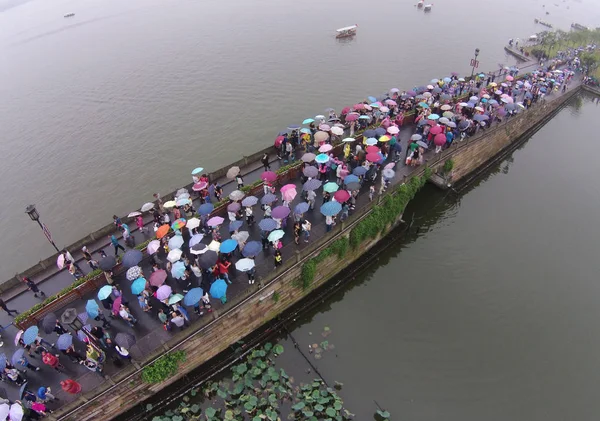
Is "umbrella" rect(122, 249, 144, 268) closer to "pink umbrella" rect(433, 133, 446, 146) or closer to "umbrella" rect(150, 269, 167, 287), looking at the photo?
"umbrella" rect(150, 269, 167, 287)

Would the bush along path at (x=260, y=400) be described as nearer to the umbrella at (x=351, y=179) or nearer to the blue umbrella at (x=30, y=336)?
the blue umbrella at (x=30, y=336)

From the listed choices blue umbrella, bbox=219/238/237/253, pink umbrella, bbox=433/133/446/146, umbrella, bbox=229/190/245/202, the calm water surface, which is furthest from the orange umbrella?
pink umbrella, bbox=433/133/446/146

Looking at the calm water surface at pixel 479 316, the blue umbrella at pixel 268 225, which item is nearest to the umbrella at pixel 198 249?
the blue umbrella at pixel 268 225

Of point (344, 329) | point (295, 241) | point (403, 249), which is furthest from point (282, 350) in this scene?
point (403, 249)

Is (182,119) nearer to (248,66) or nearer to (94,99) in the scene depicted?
(94,99)

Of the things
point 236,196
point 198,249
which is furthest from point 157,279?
point 236,196
